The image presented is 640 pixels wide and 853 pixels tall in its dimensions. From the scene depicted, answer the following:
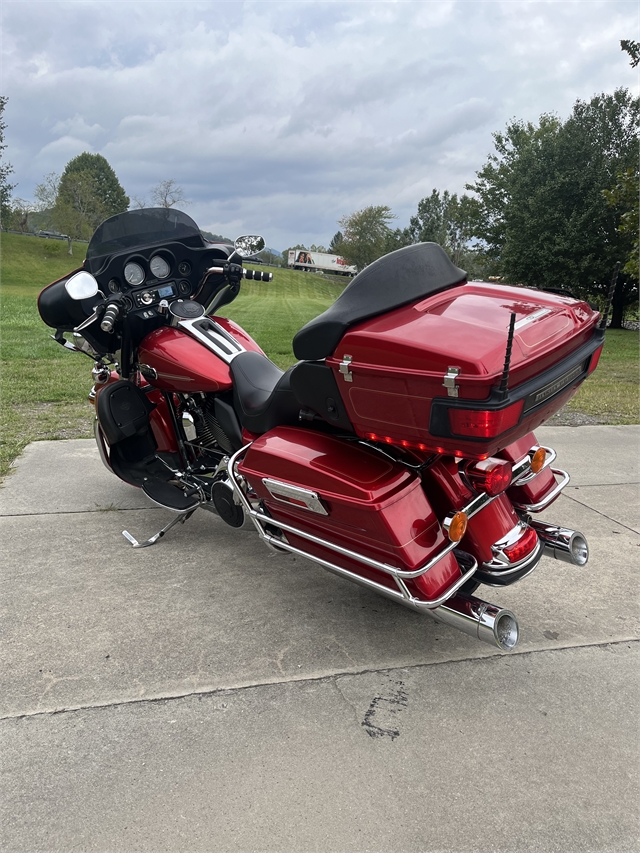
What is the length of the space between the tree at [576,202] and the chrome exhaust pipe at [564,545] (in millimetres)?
21304

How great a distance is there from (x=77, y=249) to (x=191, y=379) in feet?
197

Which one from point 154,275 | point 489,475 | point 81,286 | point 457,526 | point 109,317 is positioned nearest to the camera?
point 457,526

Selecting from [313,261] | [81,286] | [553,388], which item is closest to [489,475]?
[553,388]

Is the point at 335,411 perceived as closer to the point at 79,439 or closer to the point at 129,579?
the point at 129,579

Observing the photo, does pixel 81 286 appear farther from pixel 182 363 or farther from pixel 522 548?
pixel 522 548

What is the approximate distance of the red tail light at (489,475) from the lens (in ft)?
7.39

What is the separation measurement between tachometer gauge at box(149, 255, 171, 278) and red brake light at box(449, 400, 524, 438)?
236 centimetres

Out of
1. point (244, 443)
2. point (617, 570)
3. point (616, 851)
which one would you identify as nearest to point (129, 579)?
point (244, 443)

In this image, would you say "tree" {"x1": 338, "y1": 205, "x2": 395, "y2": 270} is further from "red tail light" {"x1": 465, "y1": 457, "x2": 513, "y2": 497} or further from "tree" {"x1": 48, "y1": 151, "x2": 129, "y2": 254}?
"red tail light" {"x1": 465, "y1": 457, "x2": 513, "y2": 497}

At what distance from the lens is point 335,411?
90.9 inches

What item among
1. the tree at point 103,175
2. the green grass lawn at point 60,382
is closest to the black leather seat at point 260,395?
the green grass lawn at point 60,382

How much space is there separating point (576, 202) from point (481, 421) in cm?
2359

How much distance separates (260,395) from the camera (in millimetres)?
2965

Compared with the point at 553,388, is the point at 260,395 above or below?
below
